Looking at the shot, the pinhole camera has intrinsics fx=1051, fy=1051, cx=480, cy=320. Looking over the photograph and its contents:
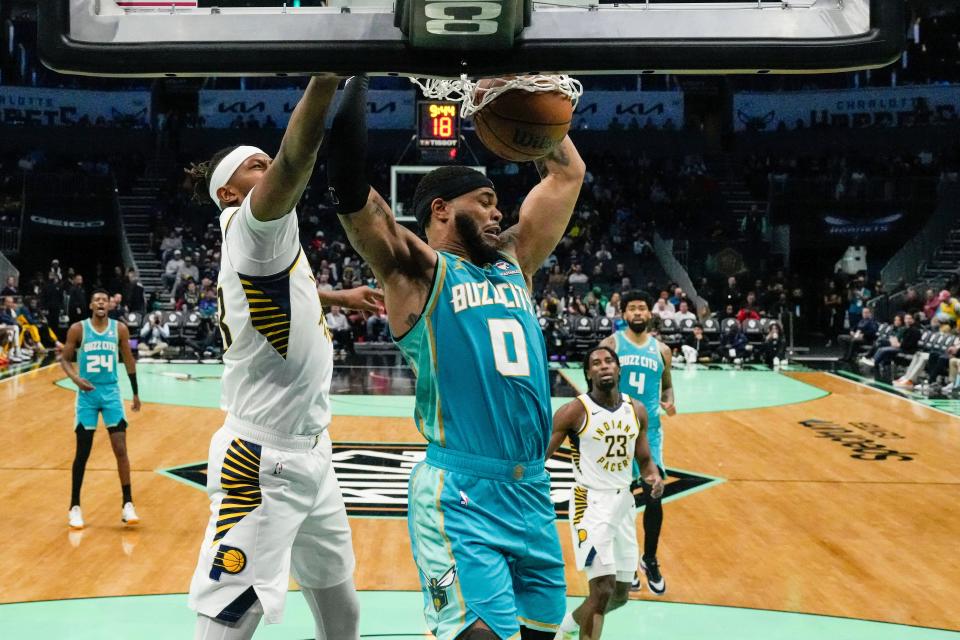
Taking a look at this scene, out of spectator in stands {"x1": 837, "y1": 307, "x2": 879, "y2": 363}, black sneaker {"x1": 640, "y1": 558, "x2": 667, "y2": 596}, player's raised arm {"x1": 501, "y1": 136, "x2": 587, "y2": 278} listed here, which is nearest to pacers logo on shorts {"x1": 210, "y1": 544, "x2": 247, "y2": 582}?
player's raised arm {"x1": 501, "y1": 136, "x2": 587, "y2": 278}

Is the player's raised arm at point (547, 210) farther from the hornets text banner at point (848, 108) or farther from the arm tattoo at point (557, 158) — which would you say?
the hornets text banner at point (848, 108)

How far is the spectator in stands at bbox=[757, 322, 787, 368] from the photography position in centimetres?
2058

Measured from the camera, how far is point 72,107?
30.8 metres

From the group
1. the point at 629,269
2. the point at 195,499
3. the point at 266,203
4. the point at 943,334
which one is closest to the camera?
the point at 266,203

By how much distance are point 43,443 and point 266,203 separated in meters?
9.11

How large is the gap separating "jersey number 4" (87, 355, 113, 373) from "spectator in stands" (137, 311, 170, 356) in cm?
1288

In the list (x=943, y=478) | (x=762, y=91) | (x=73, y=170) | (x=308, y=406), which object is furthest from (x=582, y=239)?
(x=308, y=406)

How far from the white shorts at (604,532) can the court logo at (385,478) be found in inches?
102

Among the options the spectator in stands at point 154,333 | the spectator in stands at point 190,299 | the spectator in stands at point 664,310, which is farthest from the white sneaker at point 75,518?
the spectator in stands at point 664,310

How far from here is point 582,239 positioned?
28.3 meters

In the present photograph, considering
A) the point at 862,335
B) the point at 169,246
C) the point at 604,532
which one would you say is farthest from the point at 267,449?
the point at 169,246

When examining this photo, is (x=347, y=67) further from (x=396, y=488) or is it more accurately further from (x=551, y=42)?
(x=396, y=488)

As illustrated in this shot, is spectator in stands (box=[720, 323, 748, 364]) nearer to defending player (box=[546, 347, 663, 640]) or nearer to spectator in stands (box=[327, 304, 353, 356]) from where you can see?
spectator in stands (box=[327, 304, 353, 356])

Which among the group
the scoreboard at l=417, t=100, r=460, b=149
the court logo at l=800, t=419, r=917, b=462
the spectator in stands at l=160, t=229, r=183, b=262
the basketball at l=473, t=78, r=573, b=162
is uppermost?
the scoreboard at l=417, t=100, r=460, b=149
